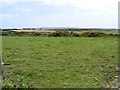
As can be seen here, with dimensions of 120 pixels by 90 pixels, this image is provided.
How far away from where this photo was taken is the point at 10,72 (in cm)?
1877

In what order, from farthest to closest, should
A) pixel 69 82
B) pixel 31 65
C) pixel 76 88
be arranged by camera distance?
1. pixel 31 65
2. pixel 69 82
3. pixel 76 88

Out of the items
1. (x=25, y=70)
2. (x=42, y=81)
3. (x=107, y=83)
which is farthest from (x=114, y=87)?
(x=25, y=70)

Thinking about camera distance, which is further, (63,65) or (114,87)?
(63,65)

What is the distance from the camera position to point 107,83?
16.1 meters

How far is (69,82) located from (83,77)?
1.70 m

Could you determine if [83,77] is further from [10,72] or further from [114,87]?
[10,72]

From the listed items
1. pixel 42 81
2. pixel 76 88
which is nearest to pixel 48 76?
pixel 42 81

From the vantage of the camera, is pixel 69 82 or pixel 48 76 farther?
pixel 48 76

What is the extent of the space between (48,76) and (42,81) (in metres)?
1.46

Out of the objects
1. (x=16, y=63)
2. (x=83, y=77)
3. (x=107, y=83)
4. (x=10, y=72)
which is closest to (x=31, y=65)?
(x=16, y=63)

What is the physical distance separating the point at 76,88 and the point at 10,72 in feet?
20.2

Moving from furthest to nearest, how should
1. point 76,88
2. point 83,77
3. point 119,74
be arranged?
1. point 119,74
2. point 83,77
3. point 76,88

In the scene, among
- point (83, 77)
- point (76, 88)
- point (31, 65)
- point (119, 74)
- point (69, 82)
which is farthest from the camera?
point (31, 65)

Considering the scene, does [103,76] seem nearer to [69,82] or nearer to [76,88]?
[69,82]
